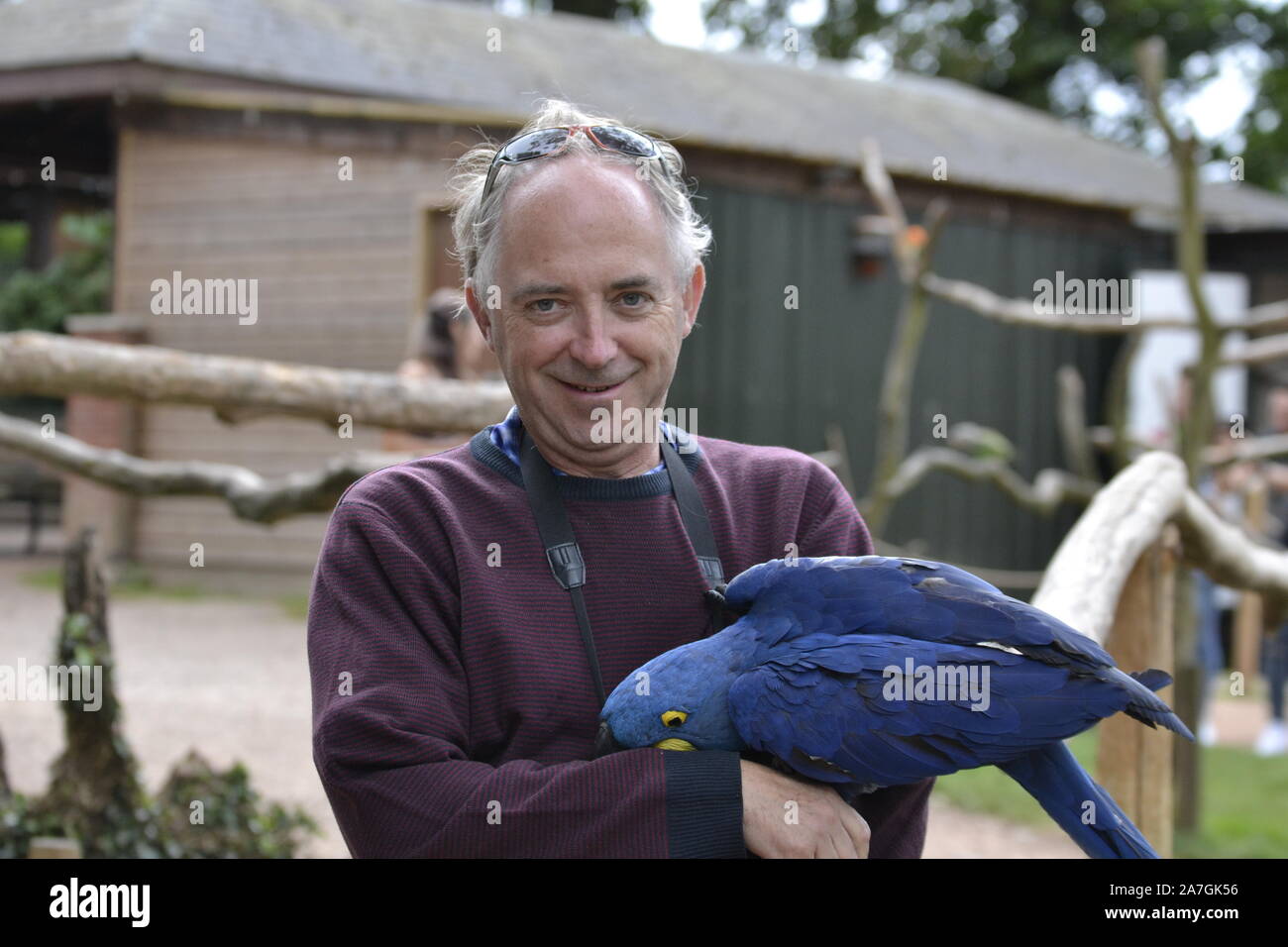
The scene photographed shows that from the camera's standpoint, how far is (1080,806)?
1.47 m

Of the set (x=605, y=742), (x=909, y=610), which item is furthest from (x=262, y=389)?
(x=909, y=610)

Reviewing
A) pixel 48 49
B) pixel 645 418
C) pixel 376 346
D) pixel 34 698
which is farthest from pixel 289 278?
pixel 645 418

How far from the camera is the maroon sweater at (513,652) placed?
1.36m

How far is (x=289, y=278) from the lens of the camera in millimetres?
9586

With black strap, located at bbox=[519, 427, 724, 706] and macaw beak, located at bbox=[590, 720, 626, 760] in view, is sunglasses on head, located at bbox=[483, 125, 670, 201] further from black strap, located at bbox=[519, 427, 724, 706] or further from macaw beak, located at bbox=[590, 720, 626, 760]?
macaw beak, located at bbox=[590, 720, 626, 760]

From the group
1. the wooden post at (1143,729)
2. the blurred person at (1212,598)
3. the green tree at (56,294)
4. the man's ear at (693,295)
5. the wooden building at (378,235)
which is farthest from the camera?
the green tree at (56,294)

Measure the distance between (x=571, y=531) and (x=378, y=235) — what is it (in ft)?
26.9

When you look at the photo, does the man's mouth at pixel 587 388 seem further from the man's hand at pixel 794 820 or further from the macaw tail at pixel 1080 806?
the macaw tail at pixel 1080 806

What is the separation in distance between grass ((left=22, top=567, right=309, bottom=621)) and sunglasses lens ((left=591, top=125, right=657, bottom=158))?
8.22 metres

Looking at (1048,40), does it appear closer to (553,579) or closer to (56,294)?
(56,294)

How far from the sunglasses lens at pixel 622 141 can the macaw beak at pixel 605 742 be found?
0.70m

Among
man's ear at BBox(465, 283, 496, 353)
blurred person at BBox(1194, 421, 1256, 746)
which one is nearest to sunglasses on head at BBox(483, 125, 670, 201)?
man's ear at BBox(465, 283, 496, 353)

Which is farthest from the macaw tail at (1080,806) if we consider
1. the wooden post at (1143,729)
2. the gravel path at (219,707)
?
the gravel path at (219,707)

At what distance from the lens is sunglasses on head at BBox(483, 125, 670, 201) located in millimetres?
1547
